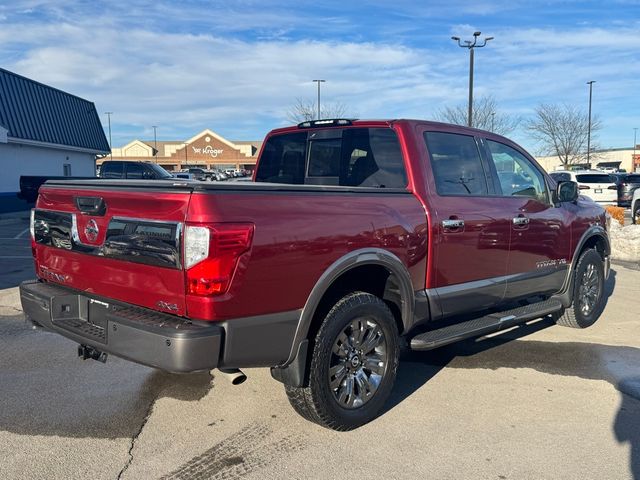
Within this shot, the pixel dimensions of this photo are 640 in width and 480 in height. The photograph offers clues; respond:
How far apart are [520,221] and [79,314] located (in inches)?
143

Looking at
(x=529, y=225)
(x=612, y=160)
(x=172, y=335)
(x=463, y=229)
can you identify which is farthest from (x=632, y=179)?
(x=612, y=160)

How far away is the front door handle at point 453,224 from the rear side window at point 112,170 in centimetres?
1930

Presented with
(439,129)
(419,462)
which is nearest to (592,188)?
(439,129)

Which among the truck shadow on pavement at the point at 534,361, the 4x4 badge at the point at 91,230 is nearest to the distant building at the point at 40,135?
the 4x4 badge at the point at 91,230

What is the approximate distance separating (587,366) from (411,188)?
2446mm

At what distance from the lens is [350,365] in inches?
151

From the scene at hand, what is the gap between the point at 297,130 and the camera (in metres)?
5.24

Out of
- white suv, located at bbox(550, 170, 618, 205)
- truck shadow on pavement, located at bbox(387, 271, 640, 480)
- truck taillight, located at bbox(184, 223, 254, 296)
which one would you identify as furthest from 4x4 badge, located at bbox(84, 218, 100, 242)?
white suv, located at bbox(550, 170, 618, 205)

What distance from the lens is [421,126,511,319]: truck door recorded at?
4375 mm

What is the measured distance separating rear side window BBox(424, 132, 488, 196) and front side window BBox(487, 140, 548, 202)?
298 mm

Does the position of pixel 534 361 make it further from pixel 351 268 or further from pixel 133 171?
pixel 133 171

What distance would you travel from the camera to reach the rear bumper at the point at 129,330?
296 cm

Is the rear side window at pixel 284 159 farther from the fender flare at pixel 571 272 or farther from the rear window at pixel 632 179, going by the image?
the rear window at pixel 632 179

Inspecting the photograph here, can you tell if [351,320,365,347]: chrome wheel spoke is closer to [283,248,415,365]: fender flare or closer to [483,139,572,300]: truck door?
[283,248,415,365]: fender flare
